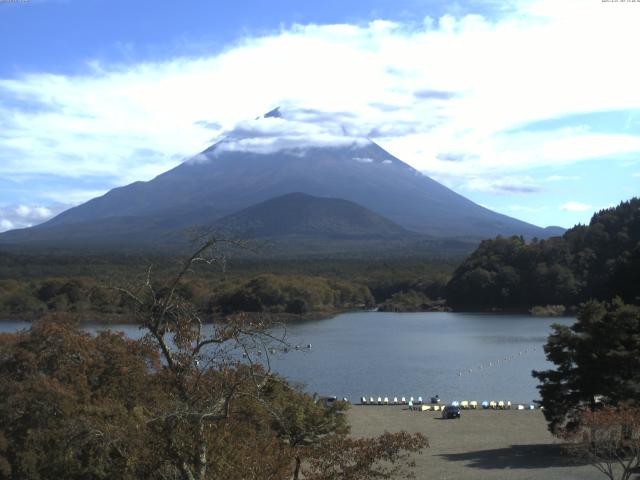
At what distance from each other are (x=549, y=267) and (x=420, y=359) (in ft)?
99.3

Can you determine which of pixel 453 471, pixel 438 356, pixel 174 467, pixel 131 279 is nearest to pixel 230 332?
pixel 131 279

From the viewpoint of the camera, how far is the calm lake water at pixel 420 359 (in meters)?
27.1

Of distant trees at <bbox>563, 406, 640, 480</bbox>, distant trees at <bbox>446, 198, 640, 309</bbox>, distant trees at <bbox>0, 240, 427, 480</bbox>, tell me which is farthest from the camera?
distant trees at <bbox>446, 198, 640, 309</bbox>

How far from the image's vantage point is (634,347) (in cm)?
1456

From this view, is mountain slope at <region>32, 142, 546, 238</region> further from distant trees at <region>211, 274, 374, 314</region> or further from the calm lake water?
the calm lake water

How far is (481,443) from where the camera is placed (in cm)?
1698

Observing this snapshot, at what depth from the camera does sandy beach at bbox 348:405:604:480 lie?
44.8 feet

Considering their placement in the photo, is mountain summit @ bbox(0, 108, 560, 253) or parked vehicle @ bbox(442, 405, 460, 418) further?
mountain summit @ bbox(0, 108, 560, 253)

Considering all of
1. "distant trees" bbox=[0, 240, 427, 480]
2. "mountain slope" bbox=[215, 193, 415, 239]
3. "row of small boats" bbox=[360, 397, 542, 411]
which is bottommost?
"row of small boats" bbox=[360, 397, 542, 411]

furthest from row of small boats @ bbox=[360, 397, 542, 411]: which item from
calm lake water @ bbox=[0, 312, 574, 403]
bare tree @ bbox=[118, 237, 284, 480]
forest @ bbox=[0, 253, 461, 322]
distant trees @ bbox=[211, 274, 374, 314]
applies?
distant trees @ bbox=[211, 274, 374, 314]

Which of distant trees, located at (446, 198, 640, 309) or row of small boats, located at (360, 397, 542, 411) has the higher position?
distant trees, located at (446, 198, 640, 309)

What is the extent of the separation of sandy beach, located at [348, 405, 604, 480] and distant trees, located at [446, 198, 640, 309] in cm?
3885

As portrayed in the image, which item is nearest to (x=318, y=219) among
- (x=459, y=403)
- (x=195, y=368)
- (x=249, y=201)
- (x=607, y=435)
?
(x=249, y=201)

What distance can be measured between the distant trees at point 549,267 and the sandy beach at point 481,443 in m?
38.8
